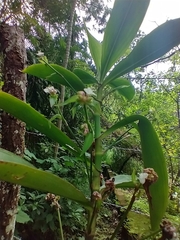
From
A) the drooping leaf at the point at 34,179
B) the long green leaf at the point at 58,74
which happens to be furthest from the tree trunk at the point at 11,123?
the drooping leaf at the point at 34,179

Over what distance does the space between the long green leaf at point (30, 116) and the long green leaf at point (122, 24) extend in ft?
0.69

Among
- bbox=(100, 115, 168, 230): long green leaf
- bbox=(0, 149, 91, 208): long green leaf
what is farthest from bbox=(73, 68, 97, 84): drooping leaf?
bbox=(0, 149, 91, 208): long green leaf

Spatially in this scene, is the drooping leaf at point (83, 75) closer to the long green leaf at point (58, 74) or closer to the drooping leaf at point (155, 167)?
the long green leaf at point (58, 74)

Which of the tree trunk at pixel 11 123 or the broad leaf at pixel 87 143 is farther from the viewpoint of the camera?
the tree trunk at pixel 11 123

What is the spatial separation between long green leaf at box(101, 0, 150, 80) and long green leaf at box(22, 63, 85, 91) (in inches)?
3.9

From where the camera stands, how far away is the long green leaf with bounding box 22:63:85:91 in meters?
0.47

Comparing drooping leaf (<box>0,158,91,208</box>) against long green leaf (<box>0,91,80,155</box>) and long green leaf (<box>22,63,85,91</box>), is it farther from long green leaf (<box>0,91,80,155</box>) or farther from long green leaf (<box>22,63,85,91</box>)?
long green leaf (<box>22,63,85,91</box>)

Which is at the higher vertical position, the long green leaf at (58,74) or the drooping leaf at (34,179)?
the long green leaf at (58,74)

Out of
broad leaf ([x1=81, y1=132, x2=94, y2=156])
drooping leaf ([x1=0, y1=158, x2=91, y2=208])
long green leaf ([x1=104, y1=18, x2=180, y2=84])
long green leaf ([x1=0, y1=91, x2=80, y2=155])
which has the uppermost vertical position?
long green leaf ([x1=104, y1=18, x2=180, y2=84])

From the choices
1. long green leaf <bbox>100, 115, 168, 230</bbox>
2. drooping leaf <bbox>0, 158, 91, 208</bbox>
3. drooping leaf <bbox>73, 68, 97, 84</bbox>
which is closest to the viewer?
drooping leaf <bbox>0, 158, 91, 208</bbox>

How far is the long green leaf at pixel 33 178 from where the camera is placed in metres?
0.32

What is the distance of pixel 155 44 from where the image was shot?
0.45 metres

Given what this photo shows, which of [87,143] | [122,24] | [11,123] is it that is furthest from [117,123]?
[11,123]

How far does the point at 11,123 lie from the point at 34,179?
1.11 feet
